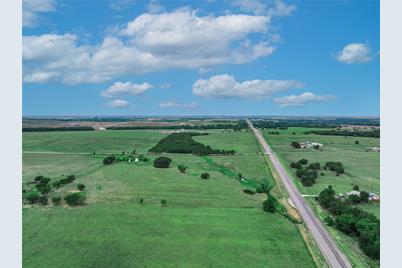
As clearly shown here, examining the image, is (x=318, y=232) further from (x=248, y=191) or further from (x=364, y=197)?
(x=248, y=191)

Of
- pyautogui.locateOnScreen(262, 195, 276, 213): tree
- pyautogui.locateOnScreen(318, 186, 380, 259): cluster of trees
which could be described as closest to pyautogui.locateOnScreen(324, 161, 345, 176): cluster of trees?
pyautogui.locateOnScreen(318, 186, 380, 259): cluster of trees

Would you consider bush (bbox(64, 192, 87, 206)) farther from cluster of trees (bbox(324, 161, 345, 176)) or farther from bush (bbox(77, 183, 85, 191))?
cluster of trees (bbox(324, 161, 345, 176))

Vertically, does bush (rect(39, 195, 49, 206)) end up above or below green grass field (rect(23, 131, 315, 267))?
above

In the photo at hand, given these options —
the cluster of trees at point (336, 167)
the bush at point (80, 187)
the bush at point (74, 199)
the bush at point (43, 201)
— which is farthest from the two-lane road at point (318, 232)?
the bush at point (43, 201)

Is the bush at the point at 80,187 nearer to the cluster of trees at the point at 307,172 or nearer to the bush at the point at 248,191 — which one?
the bush at the point at 248,191

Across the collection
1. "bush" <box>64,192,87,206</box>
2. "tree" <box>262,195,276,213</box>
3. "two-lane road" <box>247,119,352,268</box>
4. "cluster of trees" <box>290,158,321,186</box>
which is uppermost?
"cluster of trees" <box>290,158,321,186</box>

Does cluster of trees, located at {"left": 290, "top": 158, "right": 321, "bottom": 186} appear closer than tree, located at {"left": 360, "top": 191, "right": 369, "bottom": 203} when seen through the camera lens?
No
